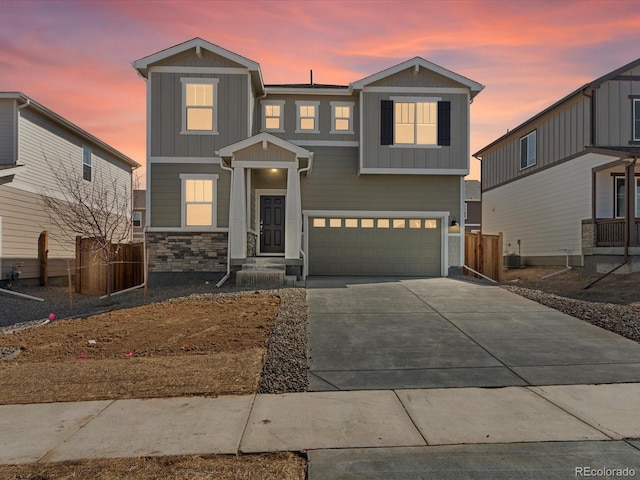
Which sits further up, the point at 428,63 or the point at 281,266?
the point at 428,63

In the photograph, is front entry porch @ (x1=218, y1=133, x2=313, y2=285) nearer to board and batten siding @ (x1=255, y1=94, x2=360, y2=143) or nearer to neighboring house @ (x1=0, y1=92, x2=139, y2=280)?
board and batten siding @ (x1=255, y1=94, x2=360, y2=143)

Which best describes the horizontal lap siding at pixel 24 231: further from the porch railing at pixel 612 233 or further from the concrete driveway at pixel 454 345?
the porch railing at pixel 612 233

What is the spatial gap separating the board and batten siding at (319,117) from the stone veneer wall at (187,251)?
14.8ft

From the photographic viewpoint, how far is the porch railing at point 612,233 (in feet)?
47.1

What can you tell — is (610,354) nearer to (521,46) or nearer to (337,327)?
(337,327)

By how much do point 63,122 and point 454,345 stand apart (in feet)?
58.0

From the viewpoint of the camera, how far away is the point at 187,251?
43.8 feet

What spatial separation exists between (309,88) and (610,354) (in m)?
A: 12.4

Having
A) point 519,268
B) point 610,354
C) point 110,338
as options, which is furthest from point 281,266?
point 519,268

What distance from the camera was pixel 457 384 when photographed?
518cm

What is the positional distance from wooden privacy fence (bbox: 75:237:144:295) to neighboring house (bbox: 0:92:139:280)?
2.54m

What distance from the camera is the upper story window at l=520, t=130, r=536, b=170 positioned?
20.2 meters

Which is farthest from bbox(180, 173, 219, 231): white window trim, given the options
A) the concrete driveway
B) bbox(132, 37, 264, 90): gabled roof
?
the concrete driveway

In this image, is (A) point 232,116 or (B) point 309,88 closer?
(A) point 232,116
